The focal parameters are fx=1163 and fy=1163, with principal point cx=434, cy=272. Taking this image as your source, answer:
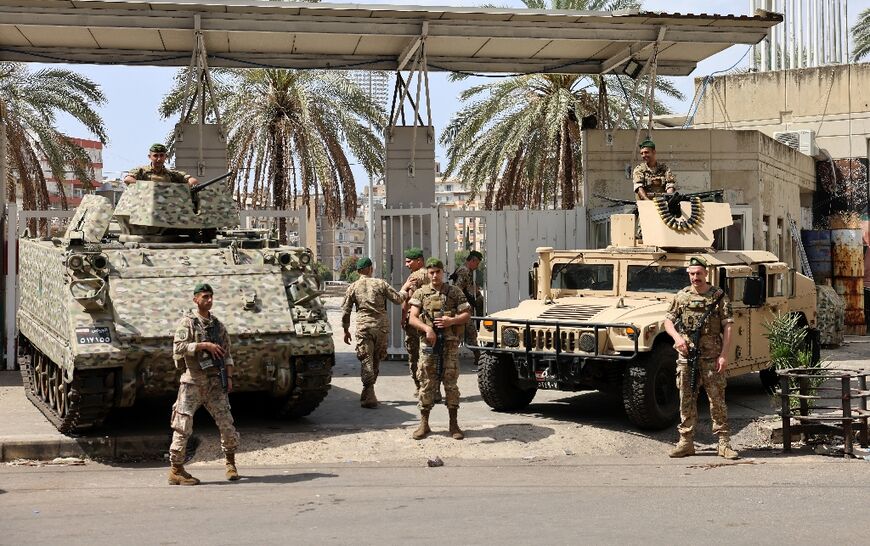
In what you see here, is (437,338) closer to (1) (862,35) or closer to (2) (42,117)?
(2) (42,117)

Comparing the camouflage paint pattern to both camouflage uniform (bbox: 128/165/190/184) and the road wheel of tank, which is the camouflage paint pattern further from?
camouflage uniform (bbox: 128/165/190/184)

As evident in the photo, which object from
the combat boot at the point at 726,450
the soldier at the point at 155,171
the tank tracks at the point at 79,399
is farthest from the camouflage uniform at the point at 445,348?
the soldier at the point at 155,171

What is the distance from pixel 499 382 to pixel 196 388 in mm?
3808

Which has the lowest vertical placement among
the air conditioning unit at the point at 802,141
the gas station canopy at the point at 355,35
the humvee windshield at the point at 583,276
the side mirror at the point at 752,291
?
the side mirror at the point at 752,291

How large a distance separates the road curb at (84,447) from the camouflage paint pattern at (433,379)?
237cm

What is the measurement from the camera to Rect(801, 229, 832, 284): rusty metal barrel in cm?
2303

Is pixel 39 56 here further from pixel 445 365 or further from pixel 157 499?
pixel 157 499

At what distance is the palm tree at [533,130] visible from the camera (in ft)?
83.1

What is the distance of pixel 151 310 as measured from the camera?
34.6ft

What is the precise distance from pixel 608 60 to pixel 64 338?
10.7 meters

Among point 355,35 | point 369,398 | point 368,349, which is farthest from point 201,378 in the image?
point 355,35

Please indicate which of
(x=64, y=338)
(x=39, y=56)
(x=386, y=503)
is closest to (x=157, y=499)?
(x=386, y=503)

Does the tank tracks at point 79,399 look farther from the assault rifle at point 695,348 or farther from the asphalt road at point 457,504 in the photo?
the assault rifle at point 695,348

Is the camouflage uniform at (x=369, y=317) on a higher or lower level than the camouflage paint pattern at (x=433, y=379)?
higher
